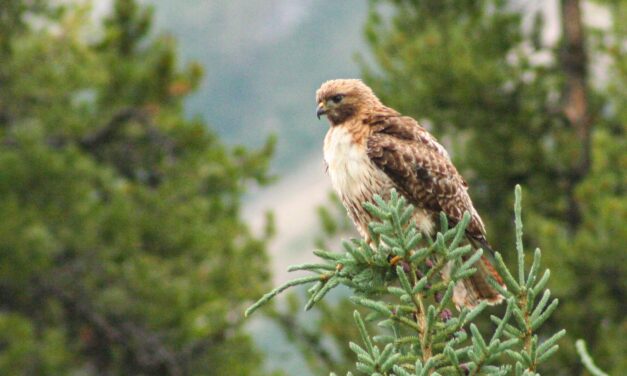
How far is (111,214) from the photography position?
54.6 feet

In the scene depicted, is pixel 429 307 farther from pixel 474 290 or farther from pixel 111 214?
pixel 111 214

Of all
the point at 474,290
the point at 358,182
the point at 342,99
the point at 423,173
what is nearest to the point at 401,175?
the point at 423,173

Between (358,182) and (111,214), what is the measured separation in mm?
12785

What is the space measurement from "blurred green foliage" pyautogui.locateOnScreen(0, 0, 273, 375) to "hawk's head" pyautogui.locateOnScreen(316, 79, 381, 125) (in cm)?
1071

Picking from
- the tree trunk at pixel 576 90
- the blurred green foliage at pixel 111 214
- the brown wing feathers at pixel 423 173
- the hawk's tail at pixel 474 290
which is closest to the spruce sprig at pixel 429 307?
the hawk's tail at pixel 474 290

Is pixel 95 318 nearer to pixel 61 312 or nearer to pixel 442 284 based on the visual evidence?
pixel 61 312

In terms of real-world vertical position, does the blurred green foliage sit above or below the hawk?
above

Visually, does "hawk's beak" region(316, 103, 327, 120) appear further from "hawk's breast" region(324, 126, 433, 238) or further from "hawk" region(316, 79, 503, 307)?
"hawk's breast" region(324, 126, 433, 238)

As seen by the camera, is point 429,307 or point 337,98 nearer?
point 429,307

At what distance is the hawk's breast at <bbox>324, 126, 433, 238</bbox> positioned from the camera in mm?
4336

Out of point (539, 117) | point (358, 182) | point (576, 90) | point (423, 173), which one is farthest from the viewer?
point (576, 90)

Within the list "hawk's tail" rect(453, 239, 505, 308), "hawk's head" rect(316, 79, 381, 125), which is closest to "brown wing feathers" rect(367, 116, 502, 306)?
"hawk's tail" rect(453, 239, 505, 308)

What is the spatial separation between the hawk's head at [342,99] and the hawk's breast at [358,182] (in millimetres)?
480

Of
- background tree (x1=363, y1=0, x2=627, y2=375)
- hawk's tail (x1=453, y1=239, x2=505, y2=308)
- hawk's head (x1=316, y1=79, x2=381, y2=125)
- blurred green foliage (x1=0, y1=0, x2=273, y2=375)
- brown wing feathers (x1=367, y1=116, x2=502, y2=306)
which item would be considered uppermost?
blurred green foliage (x1=0, y1=0, x2=273, y2=375)
